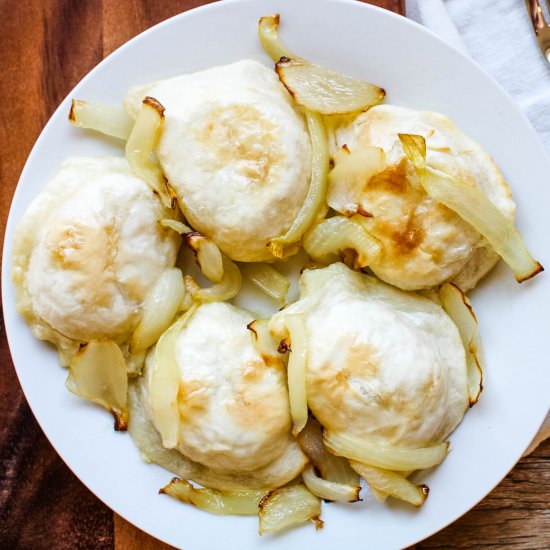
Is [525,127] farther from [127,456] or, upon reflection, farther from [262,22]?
[127,456]

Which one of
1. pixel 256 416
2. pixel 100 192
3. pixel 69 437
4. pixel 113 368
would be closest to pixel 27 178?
pixel 100 192

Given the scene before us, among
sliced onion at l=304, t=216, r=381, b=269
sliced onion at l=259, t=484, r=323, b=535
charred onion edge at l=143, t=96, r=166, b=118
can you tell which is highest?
charred onion edge at l=143, t=96, r=166, b=118

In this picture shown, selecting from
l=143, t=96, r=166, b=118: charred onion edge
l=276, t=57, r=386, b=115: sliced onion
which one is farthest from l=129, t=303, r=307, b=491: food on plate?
l=276, t=57, r=386, b=115: sliced onion

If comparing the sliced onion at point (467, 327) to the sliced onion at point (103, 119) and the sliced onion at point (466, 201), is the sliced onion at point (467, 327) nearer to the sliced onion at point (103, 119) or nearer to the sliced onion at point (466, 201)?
the sliced onion at point (466, 201)

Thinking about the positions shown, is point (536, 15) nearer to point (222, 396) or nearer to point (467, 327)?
point (467, 327)

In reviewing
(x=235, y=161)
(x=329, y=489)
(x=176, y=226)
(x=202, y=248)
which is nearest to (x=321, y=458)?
(x=329, y=489)

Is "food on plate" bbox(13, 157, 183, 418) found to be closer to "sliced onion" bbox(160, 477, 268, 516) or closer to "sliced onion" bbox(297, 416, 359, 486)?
"sliced onion" bbox(160, 477, 268, 516)
